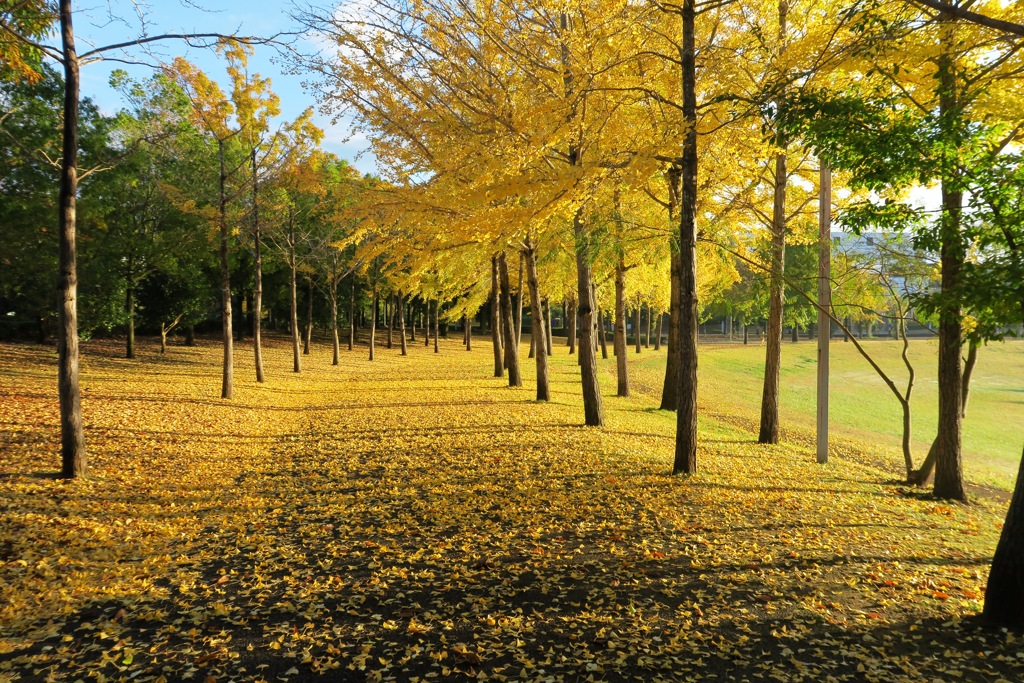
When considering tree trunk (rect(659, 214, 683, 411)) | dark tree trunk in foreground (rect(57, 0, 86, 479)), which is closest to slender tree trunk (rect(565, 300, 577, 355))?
tree trunk (rect(659, 214, 683, 411))

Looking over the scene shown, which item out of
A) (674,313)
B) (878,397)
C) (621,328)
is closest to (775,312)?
(674,313)

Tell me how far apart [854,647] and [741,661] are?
0.89 m

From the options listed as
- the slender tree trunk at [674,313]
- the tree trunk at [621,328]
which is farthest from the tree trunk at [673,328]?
the tree trunk at [621,328]

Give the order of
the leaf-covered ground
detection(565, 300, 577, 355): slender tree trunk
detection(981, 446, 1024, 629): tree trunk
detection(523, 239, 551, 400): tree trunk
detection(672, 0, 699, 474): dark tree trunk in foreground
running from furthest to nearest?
detection(565, 300, 577, 355): slender tree trunk
detection(523, 239, 551, 400): tree trunk
detection(672, 0, 699, 474): dark tree trunk in foreground
detection(981, 446, 1024, 629): tree trunk
the leaf-covered ground

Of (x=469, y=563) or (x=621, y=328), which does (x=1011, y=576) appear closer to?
(x=469, y=563)

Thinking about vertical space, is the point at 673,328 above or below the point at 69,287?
below

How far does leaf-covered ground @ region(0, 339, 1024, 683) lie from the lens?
12.9ft

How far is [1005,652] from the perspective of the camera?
13.4ft

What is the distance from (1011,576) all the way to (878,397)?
25805mm

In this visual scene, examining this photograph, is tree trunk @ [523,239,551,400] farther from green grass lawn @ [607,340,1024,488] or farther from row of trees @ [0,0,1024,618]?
green grass lawn @ [607,340,1024,488]

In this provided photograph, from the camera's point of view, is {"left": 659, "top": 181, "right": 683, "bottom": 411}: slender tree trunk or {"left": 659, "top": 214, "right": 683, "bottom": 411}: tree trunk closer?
{"left": 659, "top": 181, "right": 683, "bottom": 411}: slender tree trunk

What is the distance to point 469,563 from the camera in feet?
18.1

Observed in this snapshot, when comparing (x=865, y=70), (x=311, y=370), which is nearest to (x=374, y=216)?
(x=865, y=70)

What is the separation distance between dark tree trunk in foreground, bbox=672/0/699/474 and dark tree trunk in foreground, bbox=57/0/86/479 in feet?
25.0
